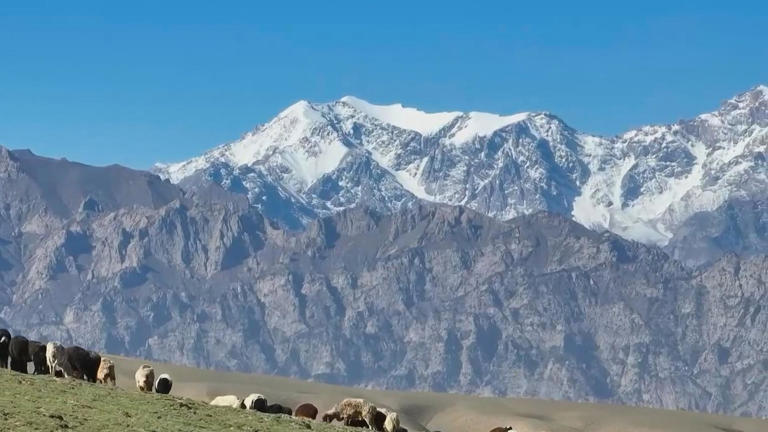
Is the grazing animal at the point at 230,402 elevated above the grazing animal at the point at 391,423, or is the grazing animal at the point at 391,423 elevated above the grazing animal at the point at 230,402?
the grazing animal at the point at 230,402

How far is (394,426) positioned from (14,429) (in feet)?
73.6

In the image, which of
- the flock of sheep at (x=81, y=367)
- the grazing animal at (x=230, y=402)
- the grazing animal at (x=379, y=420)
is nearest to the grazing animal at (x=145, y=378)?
the flock of sheep at (x=81, y=367)

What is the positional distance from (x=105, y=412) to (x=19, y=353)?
13.9 meters

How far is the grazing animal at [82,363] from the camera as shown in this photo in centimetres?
6475

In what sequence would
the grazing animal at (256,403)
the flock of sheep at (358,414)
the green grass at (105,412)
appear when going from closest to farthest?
the green grass at (105,412) → the flock of sheep at (358,414) → the grazing animal at (256,403)

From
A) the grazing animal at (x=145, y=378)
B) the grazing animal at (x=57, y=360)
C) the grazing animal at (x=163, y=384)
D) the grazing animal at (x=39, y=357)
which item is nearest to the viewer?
the grazing animal at (x=57, y=360)

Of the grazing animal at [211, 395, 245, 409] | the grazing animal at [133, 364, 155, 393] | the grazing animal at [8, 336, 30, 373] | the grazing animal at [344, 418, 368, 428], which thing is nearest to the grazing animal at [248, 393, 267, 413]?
the grazing animal at [211, 395, 245, 409]

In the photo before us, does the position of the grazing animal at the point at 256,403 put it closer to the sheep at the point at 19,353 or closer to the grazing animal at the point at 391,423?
the grazing animal at the point at 391,423

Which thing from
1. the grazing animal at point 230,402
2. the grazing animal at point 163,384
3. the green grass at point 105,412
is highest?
the grazing animal at point 163,384

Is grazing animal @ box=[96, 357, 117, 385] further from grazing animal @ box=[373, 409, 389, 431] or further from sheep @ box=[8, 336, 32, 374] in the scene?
grazing animal @ box=[373, 409, 389, 431]

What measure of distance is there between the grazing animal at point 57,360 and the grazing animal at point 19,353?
1.30 m

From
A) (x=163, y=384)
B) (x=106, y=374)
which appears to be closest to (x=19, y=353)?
(x=106, y=374)

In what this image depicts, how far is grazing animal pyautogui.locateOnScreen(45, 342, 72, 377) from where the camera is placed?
64.3 m

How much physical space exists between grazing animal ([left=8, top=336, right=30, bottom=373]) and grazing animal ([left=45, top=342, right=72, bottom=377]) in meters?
1.30
